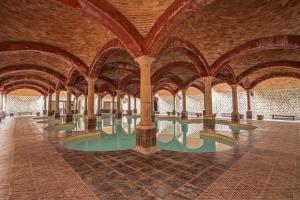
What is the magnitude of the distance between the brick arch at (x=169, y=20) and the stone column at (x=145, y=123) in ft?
1.89

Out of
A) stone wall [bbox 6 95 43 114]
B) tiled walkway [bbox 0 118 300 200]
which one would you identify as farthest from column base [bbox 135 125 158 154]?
stone wall [bbox 6 95 43 114]

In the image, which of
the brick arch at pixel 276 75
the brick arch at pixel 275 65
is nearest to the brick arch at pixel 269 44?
the brick arch at pixel 275 65

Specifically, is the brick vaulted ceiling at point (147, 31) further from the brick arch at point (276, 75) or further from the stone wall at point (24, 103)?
the stone wall at point (24, 103)

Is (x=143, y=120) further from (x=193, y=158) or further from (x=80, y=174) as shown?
(x=80, y=174)

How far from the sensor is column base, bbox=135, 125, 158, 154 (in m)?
5.89

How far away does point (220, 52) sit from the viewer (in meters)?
9.95

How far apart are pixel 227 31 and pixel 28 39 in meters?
10.1

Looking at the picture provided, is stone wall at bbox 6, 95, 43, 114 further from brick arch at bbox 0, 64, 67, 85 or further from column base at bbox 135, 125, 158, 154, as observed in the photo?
column base at bbox 135, 125, 158, 154

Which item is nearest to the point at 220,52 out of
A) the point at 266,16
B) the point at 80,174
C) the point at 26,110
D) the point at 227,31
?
the point at 227,31

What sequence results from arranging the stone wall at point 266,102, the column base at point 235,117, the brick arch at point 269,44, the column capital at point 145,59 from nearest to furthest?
the column capital at point 145,59
the brick arch at point 269,44
the column base at point 235,117
the stone wall at point 266,102

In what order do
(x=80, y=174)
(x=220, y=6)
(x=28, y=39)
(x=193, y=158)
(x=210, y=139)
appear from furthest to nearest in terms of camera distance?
(x=210, y=139) → (x=28, y=39) → (x=220, y=6) → (x=193, y=158) → (x=80, y=174)

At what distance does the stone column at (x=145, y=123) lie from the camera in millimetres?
5969

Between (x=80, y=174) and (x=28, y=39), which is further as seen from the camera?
(x=28, y=39)

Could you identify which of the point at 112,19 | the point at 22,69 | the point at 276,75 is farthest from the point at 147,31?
the point at 276,75
